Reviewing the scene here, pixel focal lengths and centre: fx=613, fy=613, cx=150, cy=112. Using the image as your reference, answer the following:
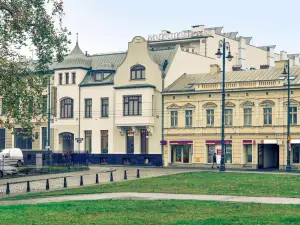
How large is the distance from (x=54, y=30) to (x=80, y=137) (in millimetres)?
39719

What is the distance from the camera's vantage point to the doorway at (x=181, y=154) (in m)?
64.6

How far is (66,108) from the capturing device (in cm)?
7381

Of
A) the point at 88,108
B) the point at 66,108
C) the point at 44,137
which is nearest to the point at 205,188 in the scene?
the point at 88,108

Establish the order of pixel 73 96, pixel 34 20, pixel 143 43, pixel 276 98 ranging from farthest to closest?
pixel 73 96, pixel 143 43, pixel 276 98, pixel 34 20

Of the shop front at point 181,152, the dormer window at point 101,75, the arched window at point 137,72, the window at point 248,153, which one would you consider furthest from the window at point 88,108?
the window at point 248,153

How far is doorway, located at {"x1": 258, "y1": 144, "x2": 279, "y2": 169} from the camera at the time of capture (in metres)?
60.6

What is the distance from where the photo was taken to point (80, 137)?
72250 millimetres

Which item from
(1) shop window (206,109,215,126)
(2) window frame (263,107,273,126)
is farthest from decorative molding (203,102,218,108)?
(2) window frame (263,107,273,126)

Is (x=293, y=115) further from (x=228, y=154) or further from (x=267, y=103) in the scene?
(x=228, y=154)

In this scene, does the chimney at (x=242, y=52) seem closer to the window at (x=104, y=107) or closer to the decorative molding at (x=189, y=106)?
the window at (x=104, y=107)

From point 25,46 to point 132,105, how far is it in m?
35.6

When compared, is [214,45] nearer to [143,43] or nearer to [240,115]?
[143,43]

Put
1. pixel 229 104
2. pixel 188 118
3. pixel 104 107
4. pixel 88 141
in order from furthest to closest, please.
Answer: pixel 88 141
pixel 104 107
pixel 188 118
pixel 229 104

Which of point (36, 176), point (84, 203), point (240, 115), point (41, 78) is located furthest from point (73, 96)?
point (84, 203)
